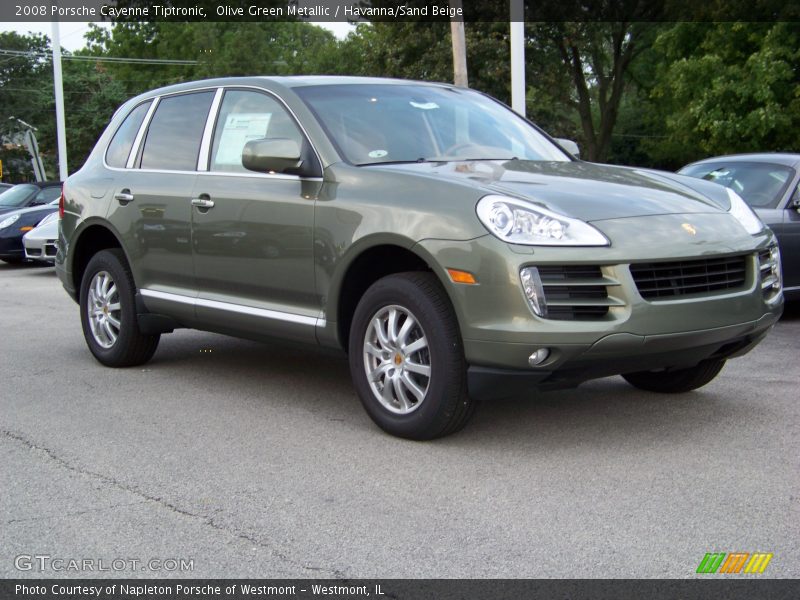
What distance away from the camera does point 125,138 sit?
7.34 m

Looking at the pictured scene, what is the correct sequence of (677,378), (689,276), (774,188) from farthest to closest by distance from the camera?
(774,188)
(677,378)
(689,276)

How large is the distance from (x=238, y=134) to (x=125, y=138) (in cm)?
141

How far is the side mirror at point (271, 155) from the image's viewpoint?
17.9ft

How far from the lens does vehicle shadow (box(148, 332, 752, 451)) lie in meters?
5.22

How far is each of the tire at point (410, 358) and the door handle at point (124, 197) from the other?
2.31 meters

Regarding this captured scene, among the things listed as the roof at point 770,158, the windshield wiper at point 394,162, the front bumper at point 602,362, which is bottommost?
the front bumper at point 602,362

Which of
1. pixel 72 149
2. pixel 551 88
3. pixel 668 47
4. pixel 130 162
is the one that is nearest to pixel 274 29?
pixel 72 149

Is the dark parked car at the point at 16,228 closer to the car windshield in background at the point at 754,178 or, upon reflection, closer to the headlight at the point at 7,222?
the headlight at the point at 7,222

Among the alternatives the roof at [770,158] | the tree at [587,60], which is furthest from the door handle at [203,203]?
the tree at [587,60]

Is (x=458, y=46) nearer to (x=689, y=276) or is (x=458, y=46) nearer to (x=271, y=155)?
(x=271, y=155)

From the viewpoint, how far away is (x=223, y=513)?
4137 mm

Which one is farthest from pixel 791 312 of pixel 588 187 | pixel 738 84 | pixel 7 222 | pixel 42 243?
pixel 738 84

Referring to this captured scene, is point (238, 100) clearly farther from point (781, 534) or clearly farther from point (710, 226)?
point (781, 534)
